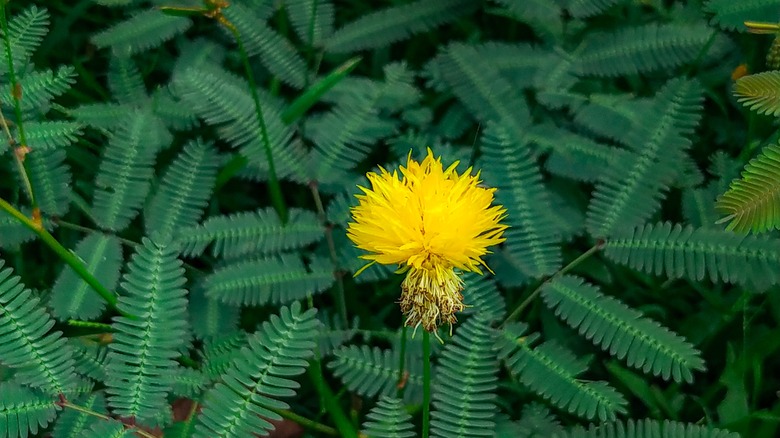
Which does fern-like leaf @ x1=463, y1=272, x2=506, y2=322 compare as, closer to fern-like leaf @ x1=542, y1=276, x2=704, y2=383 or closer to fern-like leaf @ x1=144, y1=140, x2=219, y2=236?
fern-like leaf @ x1=542, y1=276, x2=704, y2=383

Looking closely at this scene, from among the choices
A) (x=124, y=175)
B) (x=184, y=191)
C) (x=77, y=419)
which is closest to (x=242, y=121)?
(x=184, y=191)

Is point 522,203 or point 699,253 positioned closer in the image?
point 699,253

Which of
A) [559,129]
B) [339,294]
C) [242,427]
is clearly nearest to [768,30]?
[559,129]

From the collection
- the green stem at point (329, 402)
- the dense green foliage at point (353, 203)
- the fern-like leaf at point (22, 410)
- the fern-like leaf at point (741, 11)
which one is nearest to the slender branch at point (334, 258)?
the dense green foliage at point (353, 203)

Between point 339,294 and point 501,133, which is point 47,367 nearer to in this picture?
point 339,294

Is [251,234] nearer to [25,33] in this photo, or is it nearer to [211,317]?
[211,317]

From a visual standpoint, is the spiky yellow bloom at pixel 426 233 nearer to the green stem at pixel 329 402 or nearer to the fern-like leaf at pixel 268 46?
the green stem at pixel 329 402

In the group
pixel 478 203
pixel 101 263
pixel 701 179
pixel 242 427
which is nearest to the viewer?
pixel 478 203
